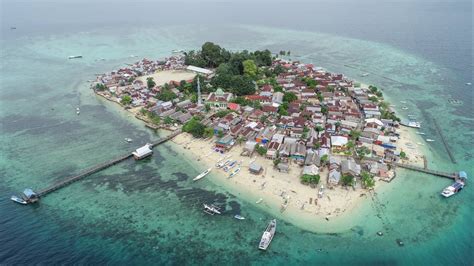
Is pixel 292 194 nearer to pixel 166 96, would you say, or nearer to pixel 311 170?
pixel 311 170

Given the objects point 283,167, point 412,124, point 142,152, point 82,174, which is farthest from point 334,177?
point 82,174

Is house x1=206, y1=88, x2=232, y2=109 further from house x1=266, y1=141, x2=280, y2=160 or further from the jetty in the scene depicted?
house x1=266, y1=141, x2=280, y2=160

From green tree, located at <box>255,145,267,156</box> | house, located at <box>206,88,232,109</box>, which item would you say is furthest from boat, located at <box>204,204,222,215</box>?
house, located at <box>206,88,232,109</box>

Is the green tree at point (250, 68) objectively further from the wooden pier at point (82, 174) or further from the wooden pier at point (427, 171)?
the wooden pier at point (427, 171)

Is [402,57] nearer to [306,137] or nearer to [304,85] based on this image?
[304,85]

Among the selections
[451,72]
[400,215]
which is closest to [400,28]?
[451,72]

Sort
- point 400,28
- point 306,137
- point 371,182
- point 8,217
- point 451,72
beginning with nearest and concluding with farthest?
1. point 8,217
2. point 371,182
3. point 306,137
4. point 451,72
5. point 400,28
